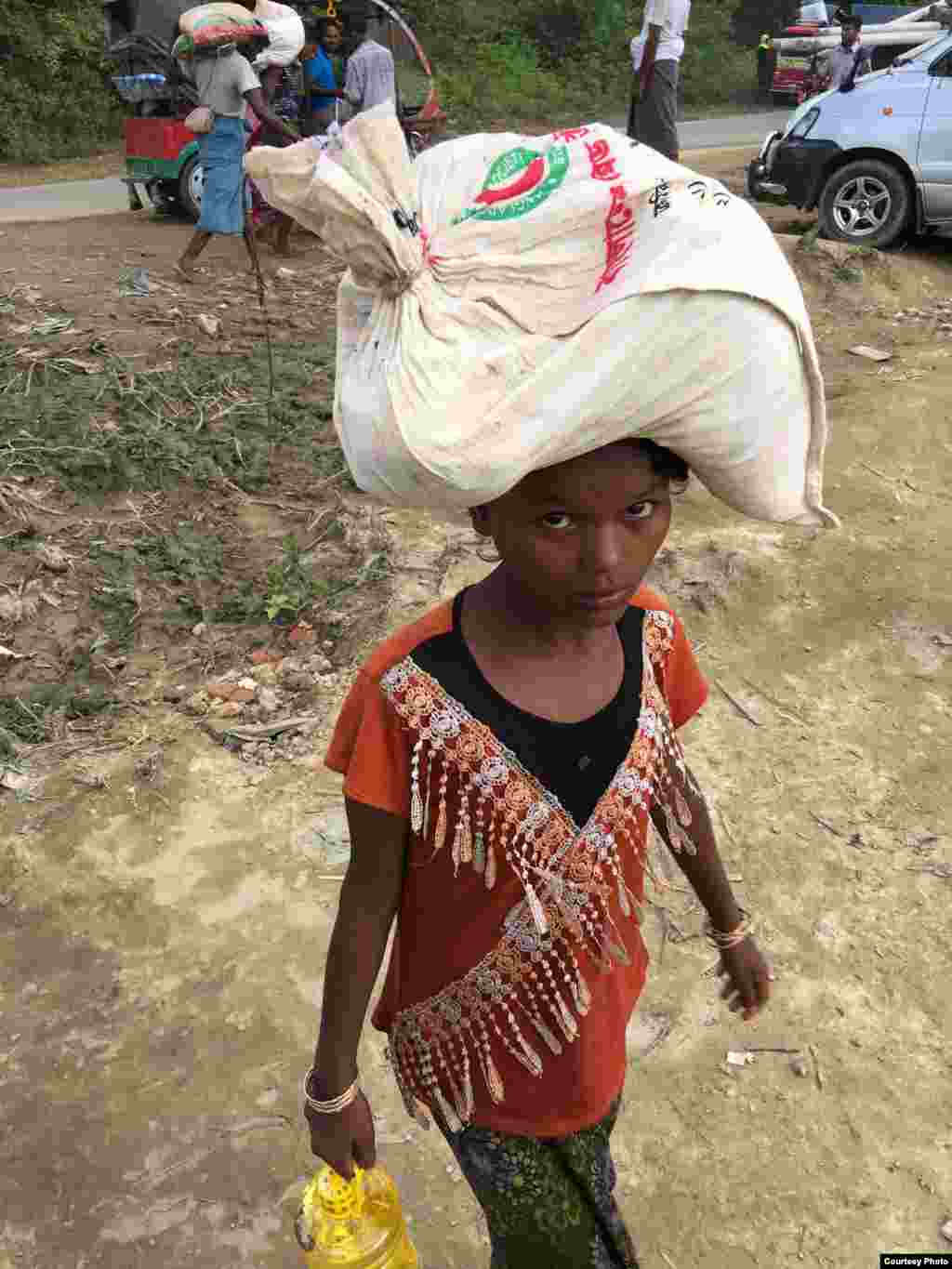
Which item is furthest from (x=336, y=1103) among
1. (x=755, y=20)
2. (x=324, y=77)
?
(x=755, y=20)

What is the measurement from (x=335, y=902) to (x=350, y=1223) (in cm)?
124

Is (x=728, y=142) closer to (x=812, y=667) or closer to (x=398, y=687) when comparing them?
(x=812, y=667)

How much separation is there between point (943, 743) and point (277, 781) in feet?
7.61

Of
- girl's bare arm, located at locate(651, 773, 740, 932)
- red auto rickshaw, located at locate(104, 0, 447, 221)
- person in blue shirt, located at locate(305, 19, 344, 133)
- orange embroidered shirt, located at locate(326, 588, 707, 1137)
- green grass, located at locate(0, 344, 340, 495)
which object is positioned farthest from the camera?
red auto rickshaw, located at locate(104, 0, 447, 221)

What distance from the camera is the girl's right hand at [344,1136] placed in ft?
4.99

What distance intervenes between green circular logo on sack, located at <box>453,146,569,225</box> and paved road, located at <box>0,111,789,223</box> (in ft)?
36.2

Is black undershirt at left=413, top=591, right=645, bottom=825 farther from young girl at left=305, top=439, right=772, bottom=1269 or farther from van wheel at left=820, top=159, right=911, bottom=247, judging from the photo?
van wheel at left=820, top=159, right=911, bottom=247

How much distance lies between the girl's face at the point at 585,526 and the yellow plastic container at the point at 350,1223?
111 cm

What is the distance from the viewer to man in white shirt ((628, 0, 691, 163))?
26.7ft

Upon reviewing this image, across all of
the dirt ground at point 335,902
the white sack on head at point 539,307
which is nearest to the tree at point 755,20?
the dirt ground at point 335,902

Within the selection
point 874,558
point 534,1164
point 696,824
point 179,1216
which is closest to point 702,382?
point 696,824

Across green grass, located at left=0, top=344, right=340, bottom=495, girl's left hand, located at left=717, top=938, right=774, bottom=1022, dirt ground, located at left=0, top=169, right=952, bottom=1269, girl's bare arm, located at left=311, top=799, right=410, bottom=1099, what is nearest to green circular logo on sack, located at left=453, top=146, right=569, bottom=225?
girl's bare arm, located at left=311, top=799, right=410, bottom=1099

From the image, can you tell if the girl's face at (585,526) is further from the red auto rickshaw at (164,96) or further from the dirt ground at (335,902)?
the red auto rickshaw at (164,96)

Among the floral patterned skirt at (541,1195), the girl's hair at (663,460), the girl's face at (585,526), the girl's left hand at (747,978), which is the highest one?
the girl's hair at (663,460)
